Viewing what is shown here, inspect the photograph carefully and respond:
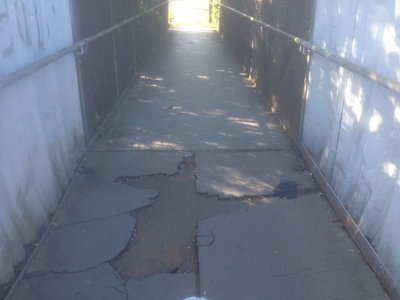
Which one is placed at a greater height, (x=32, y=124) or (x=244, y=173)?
(x=32, y=124)

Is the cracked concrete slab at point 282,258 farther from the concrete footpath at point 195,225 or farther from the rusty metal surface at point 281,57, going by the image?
the rusty metal surface at point 281,57

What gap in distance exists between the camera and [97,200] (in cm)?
397

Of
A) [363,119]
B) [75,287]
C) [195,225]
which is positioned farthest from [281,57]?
[75,287]

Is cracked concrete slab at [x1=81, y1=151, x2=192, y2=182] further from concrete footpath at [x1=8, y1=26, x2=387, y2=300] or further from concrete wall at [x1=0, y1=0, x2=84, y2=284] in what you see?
concrete wall at [x1=0, y1=0, x2=84, y2=284]

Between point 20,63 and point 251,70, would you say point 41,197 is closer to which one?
point 20,63

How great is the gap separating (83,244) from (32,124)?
1.06 metres

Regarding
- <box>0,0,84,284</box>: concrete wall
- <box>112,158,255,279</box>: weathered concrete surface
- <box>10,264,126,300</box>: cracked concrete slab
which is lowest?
<box>112,158,255,279</box>: weathered concrete surface

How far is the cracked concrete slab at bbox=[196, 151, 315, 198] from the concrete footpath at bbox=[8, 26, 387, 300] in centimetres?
1

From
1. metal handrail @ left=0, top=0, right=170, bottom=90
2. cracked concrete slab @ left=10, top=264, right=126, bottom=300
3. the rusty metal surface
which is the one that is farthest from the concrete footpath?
metal handrail @ left=0, top=0, right=170, bottom=90

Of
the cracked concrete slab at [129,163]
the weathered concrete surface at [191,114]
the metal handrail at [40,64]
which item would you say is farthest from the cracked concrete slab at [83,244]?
the weathered concrete surface at [191,114]

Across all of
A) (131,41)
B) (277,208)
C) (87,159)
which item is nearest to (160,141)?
(87,159)

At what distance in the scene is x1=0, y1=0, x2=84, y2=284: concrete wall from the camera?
9.25 feet

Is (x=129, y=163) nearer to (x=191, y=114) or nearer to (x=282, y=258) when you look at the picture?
(x=191, y=114)

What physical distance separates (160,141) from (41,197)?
2.17 meters
